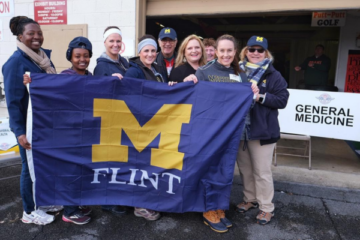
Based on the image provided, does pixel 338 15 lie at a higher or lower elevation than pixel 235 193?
higher

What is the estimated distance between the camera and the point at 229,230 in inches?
124

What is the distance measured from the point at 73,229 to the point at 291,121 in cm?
351

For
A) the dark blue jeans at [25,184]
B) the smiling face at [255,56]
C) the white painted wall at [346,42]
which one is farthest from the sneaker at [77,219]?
the white painted wall at [346,42]

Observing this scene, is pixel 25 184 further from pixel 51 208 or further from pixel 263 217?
pixel 263 217

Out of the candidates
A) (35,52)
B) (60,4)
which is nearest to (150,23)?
(60,4)

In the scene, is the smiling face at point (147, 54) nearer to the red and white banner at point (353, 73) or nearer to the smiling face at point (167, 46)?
the smiling face at point (167, 46)

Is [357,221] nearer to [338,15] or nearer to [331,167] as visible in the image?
[331,167]

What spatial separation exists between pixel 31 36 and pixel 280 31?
948 centimetres

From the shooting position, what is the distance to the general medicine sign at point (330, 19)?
732 centimetres

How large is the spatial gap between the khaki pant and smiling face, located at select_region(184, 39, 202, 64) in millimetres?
1048

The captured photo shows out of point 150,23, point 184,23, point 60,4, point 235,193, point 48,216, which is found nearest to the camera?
point 48,216

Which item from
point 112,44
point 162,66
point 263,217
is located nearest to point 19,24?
point 112,44

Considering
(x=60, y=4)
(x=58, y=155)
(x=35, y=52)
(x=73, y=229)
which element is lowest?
(x=73, y=229)

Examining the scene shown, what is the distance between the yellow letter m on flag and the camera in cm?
301
